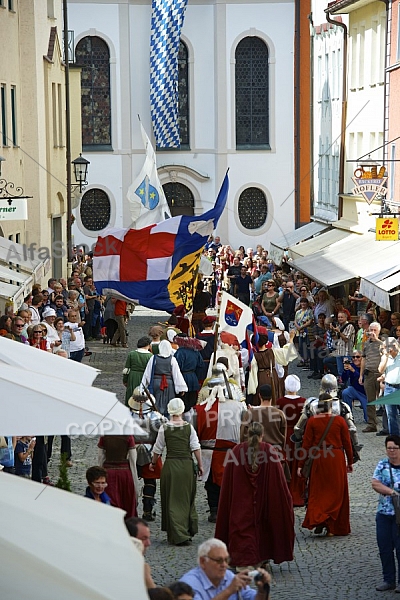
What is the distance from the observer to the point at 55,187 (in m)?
32.1

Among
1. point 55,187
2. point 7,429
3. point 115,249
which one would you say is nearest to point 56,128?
point 55,187

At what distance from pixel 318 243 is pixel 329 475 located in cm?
1931

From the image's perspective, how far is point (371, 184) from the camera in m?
23.6

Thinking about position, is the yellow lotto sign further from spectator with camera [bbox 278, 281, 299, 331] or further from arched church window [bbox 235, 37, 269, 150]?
arched church window [bbox 235, 37, 269, 150]

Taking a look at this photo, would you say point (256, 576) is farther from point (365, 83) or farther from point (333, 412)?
point (365, 83)

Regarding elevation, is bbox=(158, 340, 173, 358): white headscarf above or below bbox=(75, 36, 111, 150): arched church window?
below

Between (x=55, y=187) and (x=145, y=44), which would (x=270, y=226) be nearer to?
(x=145, y=44)

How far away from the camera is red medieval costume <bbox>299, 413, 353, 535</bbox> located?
11312 mm

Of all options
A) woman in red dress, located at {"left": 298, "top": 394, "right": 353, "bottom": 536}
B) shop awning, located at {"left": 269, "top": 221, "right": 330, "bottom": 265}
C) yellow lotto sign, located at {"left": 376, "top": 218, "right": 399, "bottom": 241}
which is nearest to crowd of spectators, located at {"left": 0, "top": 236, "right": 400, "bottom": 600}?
woman in red dress, located at {"left": 298, "top": 394, "right": 353, "bottom": 536}

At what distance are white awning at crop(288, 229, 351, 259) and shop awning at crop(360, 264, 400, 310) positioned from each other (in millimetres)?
8082

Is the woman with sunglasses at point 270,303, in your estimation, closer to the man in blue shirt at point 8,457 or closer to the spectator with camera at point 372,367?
the spectator with camera at point 372,367

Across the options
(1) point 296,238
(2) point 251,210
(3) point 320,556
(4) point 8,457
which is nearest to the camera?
(3) point 320,556

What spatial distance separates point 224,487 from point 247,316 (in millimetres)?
5979

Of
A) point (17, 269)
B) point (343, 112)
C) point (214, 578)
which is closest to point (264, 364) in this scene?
point (214, 578)
